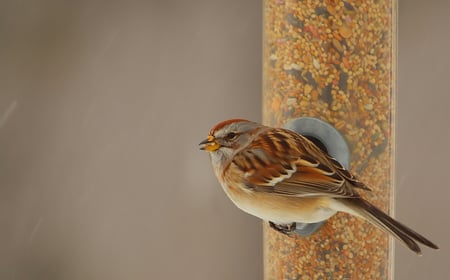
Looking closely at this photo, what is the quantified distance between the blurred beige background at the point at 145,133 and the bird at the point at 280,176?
1.62 metres

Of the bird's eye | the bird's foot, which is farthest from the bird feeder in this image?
the bird's eye

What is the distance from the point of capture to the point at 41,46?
5.27 metres

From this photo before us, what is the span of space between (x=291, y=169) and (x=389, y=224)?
39 centimetres

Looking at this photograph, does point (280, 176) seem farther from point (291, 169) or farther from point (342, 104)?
point (342, 104)

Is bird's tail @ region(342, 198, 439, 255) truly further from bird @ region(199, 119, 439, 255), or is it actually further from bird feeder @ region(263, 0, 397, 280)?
bird feeder @ region(263, 0, 397, 280)

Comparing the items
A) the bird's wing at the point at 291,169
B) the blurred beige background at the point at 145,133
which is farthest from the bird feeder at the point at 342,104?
the blurred beige background at the point at 145,133

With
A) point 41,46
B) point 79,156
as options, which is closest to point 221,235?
point 79,156

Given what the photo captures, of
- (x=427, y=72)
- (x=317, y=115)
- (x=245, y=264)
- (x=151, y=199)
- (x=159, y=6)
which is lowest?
(x=245, y=264)

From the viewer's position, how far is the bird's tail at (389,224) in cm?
289

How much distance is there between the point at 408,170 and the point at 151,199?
143cm

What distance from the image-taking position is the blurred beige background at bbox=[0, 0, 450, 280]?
16.0 feet

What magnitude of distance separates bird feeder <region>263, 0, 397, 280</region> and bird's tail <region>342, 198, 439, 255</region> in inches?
14.4

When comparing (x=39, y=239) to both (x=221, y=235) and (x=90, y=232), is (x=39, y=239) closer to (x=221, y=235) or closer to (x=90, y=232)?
(x=90, y=232)

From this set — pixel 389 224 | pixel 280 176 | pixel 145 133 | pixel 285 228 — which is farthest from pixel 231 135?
pixel 145 133
